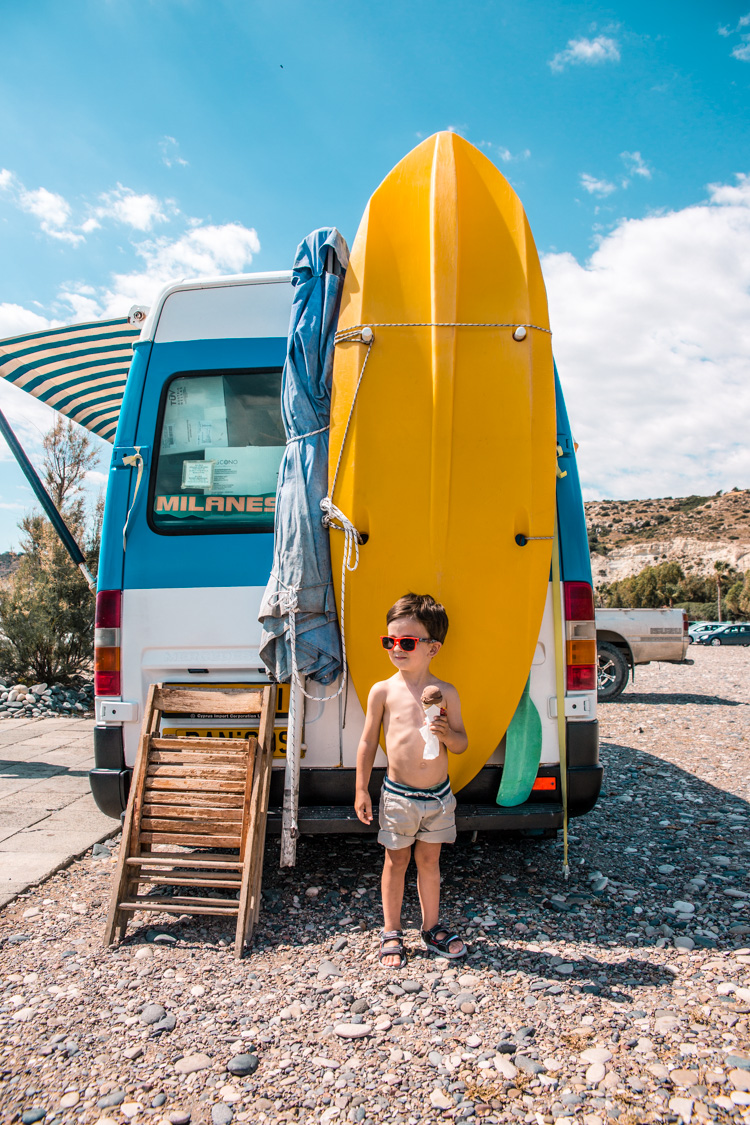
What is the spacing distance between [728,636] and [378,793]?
3461 cm

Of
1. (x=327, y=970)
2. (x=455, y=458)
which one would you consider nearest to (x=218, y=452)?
(x=455, y=458)

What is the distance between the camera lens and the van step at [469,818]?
9.97ft

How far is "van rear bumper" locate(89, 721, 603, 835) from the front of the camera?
307 cm

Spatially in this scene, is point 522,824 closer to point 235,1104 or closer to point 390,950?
point 390,950

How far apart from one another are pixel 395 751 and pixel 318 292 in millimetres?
2103

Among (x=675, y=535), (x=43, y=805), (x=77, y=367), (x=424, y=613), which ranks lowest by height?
(x=43, y=805)

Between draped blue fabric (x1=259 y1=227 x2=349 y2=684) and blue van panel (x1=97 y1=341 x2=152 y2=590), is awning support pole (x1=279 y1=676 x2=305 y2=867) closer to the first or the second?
draped blue fabric (x1=259 y1=227 x2=349 y2=684)

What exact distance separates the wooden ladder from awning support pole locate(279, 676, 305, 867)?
0.29 feet

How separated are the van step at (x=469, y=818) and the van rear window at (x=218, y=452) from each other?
4.33ft

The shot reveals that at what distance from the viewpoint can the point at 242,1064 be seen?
6.81ft

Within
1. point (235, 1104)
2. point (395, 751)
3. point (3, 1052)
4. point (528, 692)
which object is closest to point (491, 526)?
point (528, 692)

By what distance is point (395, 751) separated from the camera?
2.82 m

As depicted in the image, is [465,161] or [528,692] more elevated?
[465,161]

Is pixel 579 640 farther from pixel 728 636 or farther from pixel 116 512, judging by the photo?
pixel 728 636
